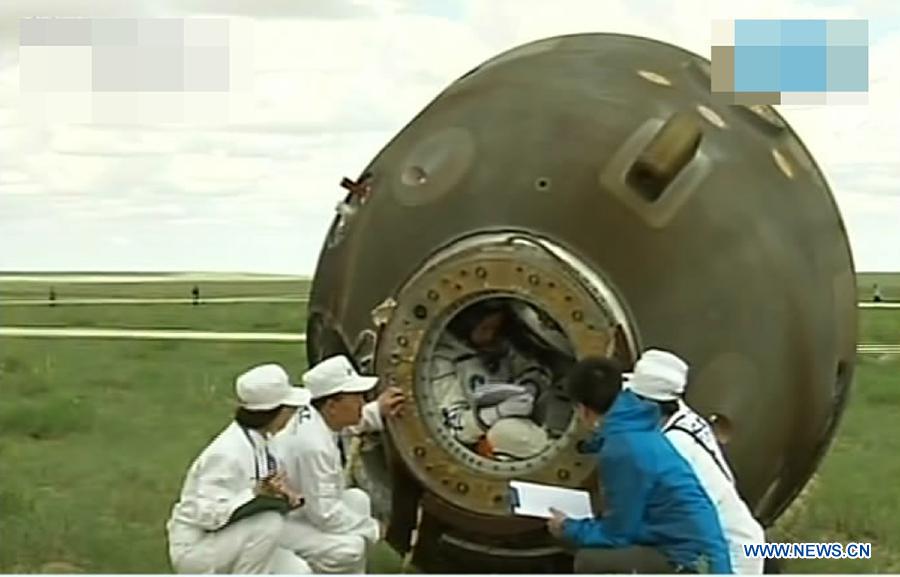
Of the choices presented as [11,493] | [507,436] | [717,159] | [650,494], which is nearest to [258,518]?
[507,436]

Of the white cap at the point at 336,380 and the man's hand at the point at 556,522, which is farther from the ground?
the white cap at the point at 336,380

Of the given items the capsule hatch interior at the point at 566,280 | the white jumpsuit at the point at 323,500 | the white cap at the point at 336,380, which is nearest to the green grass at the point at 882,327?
the capsule hatch interior at the point at 566,280

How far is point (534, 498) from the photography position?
4.48 m

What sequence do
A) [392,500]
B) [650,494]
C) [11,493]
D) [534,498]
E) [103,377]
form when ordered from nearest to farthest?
[650,494], [534,498], [392,500], [11,493], [103,377]


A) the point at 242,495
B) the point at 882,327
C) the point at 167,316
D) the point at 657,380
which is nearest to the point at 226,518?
the point at 242,495

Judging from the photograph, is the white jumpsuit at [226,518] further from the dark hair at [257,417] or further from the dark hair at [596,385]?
the dark hair at [596,385]

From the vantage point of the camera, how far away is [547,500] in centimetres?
447

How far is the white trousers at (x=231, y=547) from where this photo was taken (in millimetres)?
4625

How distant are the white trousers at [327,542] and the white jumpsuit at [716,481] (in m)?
0.99

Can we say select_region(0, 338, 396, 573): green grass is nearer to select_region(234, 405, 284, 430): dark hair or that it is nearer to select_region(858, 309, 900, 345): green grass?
select_region(234, 405, 284, 430): dark hair

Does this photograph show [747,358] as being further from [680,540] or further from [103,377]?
[103,377]

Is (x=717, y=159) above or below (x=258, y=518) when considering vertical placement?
above

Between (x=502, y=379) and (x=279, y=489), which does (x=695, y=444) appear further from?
(x=279, y=489)

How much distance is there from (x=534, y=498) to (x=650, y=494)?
394mm
